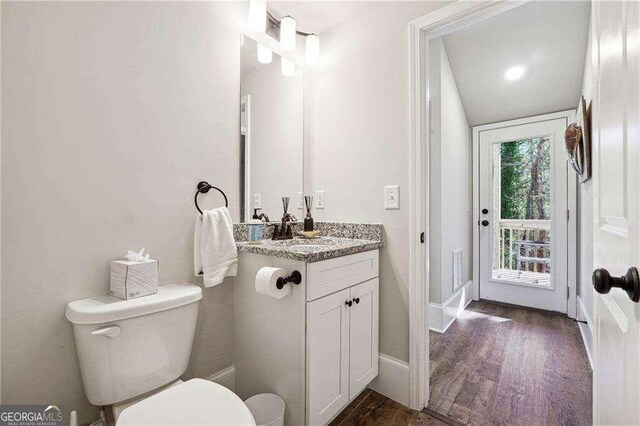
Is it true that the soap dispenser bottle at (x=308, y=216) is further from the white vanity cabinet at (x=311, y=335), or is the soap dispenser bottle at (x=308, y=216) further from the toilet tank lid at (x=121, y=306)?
the toilet tank lid at (x=121, y=306)

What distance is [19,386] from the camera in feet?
3.32

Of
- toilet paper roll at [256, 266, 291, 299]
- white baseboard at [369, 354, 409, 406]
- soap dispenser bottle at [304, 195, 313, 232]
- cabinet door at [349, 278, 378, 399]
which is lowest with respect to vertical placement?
white baseboard at [369, 354, 409, 406]

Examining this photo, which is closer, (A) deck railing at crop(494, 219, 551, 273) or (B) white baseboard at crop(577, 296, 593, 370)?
(B) white baseboard at crop(577, 296, 593, 370)

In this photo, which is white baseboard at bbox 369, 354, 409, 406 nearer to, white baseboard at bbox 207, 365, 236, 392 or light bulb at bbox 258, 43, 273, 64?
white baseboard at bbox 207, 365, 236, 392

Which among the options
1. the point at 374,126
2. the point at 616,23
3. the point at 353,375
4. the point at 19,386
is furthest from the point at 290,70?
the point at 19,386

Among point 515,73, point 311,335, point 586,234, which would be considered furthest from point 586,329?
point 311,335

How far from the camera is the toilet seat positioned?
2.82ft

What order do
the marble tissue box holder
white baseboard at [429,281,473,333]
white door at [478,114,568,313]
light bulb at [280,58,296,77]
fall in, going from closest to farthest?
the marble tissue box holder, light bulb at [280,58,296,77], white baseboard at [429,281,473,333], white door at [478,114,568,313]

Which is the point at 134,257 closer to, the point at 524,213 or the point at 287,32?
the point at 287,32

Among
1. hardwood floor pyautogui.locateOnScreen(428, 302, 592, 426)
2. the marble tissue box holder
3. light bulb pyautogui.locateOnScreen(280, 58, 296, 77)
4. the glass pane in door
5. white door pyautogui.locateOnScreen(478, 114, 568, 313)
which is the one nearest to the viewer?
the marble tissue box holder

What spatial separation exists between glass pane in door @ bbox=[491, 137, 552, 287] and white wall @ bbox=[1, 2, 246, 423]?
3091 millimetres

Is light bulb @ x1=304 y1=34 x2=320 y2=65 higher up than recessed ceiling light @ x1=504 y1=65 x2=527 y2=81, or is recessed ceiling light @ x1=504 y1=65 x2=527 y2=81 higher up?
recessed ceiling light @ x1=504 y1=65 x2=527 y2=81

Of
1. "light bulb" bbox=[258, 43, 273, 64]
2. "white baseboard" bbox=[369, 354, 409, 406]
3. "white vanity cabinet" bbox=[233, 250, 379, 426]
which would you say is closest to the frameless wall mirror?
"light bulb" bbox=[258, 43, 273, 64]

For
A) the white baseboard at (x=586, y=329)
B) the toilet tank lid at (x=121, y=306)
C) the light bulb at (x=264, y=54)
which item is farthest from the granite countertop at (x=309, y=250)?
the white baseboard at (x=586, y=329)
